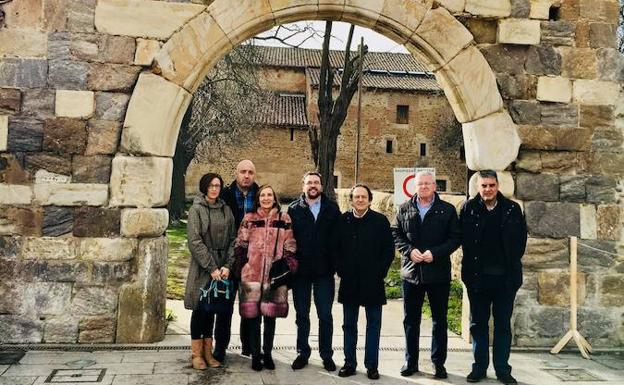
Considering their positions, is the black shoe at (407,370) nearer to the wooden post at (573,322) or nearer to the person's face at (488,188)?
the person's face at (488,188)

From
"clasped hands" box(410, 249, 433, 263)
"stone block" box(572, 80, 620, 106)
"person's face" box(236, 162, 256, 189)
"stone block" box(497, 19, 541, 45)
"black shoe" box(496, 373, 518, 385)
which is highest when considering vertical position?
A: "stone block" box(497, 19, 541, 45)

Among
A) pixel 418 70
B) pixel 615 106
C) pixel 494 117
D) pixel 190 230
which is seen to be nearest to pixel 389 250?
pixel 190 230

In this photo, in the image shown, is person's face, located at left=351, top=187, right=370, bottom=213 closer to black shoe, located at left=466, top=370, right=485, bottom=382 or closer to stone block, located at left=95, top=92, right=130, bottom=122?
black shoe, located at left=466, top=370, right=485, bottom=382

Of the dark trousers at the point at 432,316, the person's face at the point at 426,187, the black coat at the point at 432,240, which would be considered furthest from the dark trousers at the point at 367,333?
the person's face at the point at 426,187

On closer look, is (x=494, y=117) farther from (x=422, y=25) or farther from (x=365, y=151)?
(x=365, y=151)

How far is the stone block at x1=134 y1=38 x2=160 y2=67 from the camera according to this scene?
489cm

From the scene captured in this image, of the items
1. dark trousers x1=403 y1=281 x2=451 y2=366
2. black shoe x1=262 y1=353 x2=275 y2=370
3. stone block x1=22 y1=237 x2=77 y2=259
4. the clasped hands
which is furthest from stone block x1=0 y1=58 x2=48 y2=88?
dark trousers x1=403 y1=281 x2=451 y2=366

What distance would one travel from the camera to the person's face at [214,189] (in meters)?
4.34

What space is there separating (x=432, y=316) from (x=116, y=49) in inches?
139

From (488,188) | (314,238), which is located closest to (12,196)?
(314,238)

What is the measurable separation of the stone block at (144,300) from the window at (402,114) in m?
27.1

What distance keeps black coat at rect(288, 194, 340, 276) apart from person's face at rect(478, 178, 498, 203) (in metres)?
1.13

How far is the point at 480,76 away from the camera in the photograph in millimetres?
5160

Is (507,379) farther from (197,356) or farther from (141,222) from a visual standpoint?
(141,222)
